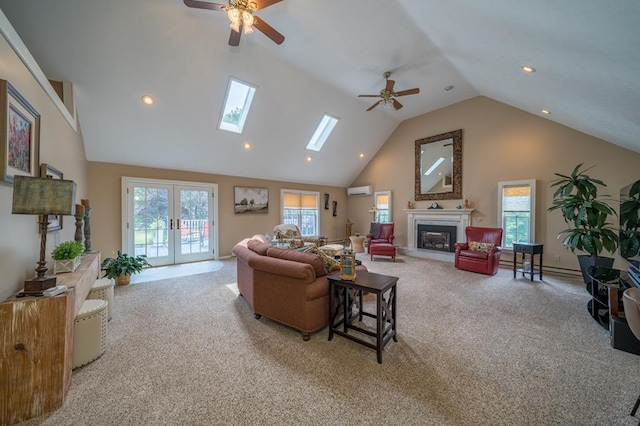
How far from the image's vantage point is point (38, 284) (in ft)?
5.70

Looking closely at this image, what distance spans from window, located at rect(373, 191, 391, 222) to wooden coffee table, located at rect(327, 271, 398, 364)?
570 centimetres

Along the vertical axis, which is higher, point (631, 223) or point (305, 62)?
point (305, 62)

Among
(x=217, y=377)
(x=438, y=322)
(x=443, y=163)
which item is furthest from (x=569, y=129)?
(x=217, y=377)

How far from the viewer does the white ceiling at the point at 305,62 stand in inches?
96.0

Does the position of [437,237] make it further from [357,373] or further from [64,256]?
[64,256]

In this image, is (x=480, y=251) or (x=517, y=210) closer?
(x=480, y=251)

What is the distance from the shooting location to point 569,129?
16.5 ft

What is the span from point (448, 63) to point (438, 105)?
2296mm

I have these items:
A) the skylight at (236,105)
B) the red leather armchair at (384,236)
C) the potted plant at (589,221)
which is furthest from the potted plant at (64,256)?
the potted plant at (589,221)

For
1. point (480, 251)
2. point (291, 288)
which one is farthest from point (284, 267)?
point (480, 251)

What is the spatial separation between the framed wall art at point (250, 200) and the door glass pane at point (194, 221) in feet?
2.62

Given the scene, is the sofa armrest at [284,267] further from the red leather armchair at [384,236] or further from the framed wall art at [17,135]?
the red leather armchair at [384,236]

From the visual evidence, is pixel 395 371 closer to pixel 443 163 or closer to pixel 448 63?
pixel 448 63

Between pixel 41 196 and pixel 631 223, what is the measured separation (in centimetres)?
704
